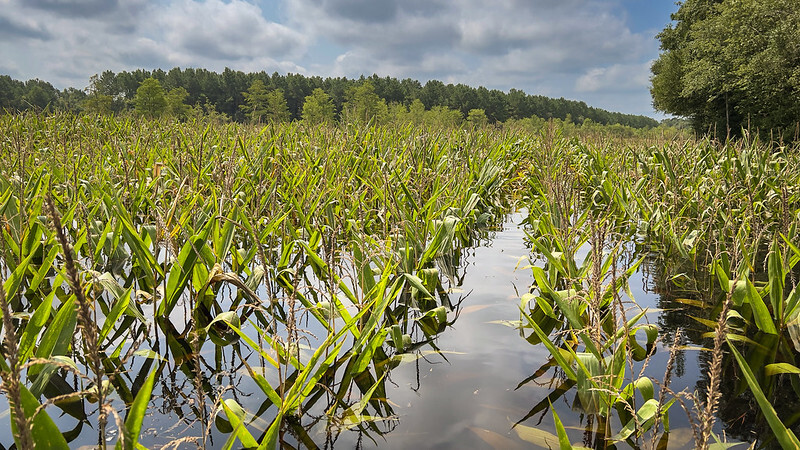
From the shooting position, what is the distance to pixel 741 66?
24469 mm

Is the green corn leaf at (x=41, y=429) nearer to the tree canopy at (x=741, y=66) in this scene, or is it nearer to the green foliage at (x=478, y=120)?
the green foliage at (x=478, y=120)

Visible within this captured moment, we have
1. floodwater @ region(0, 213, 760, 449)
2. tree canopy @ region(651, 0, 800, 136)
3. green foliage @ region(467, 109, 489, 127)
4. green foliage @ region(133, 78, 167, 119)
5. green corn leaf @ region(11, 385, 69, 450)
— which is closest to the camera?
green corn leaf @ region(11, 385, 69, 450)

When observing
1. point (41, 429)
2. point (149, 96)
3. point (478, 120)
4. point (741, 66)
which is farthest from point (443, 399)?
point (149, 96)

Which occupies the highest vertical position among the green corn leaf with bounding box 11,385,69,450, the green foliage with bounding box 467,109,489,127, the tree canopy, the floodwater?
the tree canopy

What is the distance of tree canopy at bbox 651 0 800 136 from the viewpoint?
22719mm

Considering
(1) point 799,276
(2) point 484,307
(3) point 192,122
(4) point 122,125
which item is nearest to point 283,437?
(2) point 484,307

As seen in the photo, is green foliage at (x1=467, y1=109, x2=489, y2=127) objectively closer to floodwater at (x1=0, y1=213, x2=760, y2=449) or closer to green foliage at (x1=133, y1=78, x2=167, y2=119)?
floodwater at (x1=0, y1=213, x2=760, y2=449)

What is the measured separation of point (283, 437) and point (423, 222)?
2.04m

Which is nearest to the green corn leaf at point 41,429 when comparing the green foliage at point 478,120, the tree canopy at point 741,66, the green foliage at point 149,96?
the green foliage at point 478,120

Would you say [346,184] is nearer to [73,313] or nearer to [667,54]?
[73,313]

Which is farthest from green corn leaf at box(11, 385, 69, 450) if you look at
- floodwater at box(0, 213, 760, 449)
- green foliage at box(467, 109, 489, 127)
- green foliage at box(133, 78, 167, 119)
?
green foliage at box(133, 78, 167, 119)

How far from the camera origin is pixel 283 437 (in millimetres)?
1419

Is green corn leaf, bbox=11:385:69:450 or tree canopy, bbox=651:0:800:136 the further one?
tree canopy, bbox=651:0:800:136

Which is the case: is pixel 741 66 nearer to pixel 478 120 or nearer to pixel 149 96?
pixel 478 120
